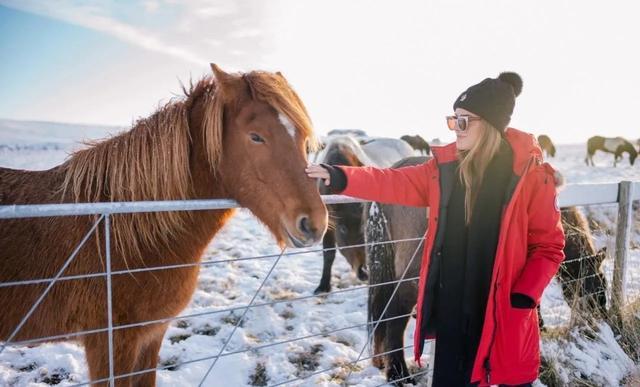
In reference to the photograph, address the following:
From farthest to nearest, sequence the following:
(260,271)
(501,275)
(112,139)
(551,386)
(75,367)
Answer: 1. (260,271)
2. (75,367)
3. (551,386)
4. (112,139)
5. (501,275)

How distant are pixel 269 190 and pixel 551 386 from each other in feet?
8.80

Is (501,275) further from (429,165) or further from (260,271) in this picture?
(260,271)

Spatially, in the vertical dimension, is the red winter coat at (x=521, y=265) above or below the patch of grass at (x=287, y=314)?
above

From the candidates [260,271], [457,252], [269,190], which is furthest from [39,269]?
[260,271]

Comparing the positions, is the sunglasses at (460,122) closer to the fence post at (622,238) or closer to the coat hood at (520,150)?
the coat hood at (520,150)

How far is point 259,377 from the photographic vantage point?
10.5ft

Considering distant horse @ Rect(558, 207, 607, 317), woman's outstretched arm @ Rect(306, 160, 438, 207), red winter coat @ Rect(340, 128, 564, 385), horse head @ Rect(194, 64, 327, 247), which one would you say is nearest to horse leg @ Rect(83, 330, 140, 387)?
horse head @ Rect(194, 64, 327, 247)

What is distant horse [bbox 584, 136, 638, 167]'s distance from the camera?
2711 centimetres

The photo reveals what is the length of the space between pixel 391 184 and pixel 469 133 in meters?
0.48

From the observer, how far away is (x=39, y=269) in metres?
1.92

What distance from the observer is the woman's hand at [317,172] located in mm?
1877

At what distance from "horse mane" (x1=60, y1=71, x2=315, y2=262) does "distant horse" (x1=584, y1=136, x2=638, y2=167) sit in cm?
3205

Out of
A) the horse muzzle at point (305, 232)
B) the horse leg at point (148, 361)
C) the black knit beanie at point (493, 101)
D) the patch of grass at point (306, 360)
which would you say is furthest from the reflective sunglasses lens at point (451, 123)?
the patch of grass at point (306, 360)

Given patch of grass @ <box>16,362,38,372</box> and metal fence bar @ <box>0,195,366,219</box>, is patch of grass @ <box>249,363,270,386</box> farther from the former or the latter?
metal fence bar @ <box>0,195,366,219</box>
